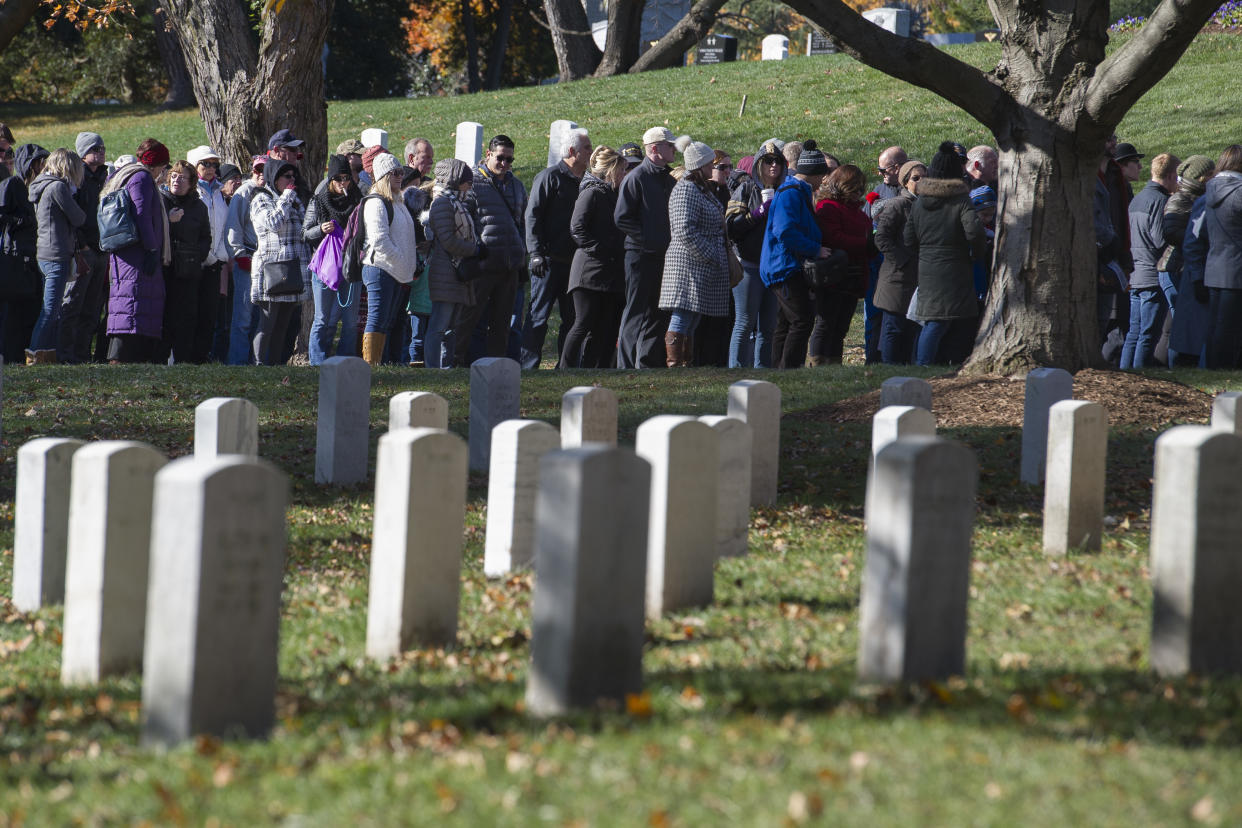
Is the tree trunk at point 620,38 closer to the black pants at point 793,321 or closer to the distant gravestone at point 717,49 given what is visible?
the distant gravestone at point 717,49

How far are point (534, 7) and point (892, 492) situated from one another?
157 feet

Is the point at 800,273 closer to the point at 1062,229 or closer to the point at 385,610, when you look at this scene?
the point at 1062,229

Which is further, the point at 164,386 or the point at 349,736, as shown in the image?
the point at 164,386

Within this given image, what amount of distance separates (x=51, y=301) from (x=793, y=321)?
6848 millimetres

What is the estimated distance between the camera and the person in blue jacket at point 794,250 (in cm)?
1225

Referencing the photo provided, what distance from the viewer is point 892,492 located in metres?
4.14

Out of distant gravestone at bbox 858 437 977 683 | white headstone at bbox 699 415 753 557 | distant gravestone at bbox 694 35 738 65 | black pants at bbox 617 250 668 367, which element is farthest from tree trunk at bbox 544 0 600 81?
distant gravestone at bbox 858 437 977 683

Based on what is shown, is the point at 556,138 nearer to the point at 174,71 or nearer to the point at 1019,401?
the point at 1019,401

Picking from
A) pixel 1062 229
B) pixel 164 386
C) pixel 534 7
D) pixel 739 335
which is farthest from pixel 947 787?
pixel 534 7

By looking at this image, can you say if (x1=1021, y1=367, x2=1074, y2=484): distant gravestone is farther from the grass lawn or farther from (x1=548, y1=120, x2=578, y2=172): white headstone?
(x1=548, y1=120, x2=578, y2=172): white headstone

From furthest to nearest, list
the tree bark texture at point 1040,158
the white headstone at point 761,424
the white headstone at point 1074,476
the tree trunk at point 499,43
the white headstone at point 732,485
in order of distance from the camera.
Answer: the tree trunk at point 499,43, the tree bark texture at point 1040,158, the white headstone at point 761,424, the white headstone at point 1074,476, the white headstone at point 732,485

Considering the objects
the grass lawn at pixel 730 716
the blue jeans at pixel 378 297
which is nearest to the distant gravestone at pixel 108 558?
the grass lawn at pixel 730 716

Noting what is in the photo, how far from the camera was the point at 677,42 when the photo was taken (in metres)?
37.2

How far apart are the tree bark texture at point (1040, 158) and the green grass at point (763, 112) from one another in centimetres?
1333
